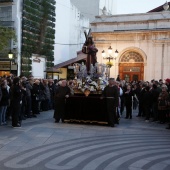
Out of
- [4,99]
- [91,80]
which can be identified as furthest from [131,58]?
[4,99]

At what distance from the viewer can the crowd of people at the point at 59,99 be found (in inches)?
440

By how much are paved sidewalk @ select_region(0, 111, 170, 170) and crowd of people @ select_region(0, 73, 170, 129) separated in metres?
0.67

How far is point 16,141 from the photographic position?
8.86 m

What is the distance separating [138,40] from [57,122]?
16383 millimetres

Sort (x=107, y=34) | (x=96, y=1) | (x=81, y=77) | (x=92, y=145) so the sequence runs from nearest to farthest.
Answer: (x=92, y=145)
(x=81, y=77)
(x=107, y=34)
(x=96, y=1)

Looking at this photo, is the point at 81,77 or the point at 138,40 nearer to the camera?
the point at 81,77

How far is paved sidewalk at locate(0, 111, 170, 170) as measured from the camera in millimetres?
6805

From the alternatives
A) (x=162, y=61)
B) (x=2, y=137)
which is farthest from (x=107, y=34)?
A: (x=2, y=137)

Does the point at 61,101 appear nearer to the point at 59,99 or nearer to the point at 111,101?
the point at 59,99

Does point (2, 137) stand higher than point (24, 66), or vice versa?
point (24, 66)

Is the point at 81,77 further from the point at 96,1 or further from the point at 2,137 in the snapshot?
the point at 96,1

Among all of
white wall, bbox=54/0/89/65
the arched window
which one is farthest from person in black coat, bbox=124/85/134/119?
white wall, bbox=54/0/89/65

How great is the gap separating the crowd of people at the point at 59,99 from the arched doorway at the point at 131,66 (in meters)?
10.7

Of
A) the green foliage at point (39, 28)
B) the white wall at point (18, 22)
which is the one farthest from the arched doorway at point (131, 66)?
the white wall at point (18, 22)
